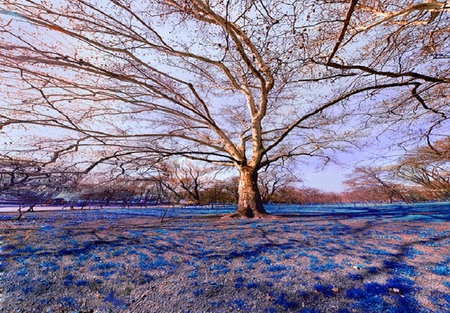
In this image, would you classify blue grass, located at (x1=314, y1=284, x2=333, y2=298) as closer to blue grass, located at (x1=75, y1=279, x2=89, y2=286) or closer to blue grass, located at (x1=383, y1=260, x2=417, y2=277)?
blue grass, located at (x1=383, y1=260, x2=417, y2=277)

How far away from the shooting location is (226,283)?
2.41 meters

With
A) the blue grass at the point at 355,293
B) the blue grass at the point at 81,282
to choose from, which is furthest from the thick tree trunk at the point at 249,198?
the blue grass at the point at 81,282

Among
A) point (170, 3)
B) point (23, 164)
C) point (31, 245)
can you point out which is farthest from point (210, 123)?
point (31, 245)

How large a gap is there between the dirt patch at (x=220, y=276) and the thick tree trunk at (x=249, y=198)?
15.5ft

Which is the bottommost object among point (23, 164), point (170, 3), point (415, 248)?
point (415, 248)

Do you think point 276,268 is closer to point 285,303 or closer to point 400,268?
point 285,303

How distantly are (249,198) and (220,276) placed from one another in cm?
672

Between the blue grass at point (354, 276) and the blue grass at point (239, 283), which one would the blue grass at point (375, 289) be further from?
the blue grass at point (239, 283)

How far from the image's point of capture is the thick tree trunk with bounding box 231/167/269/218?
9.02 meters

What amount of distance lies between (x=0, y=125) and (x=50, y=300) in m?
6.59

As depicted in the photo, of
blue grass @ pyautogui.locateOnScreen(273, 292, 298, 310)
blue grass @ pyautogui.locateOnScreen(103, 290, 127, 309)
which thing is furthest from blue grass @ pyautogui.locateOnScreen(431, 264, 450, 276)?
blue grass @ pyautogui.locateOnScreen(103, 290, 127, 309)

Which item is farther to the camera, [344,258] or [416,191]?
Result: [416,191]

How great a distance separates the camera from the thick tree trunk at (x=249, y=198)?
9016 mm

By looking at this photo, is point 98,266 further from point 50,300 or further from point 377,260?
point 377,260
